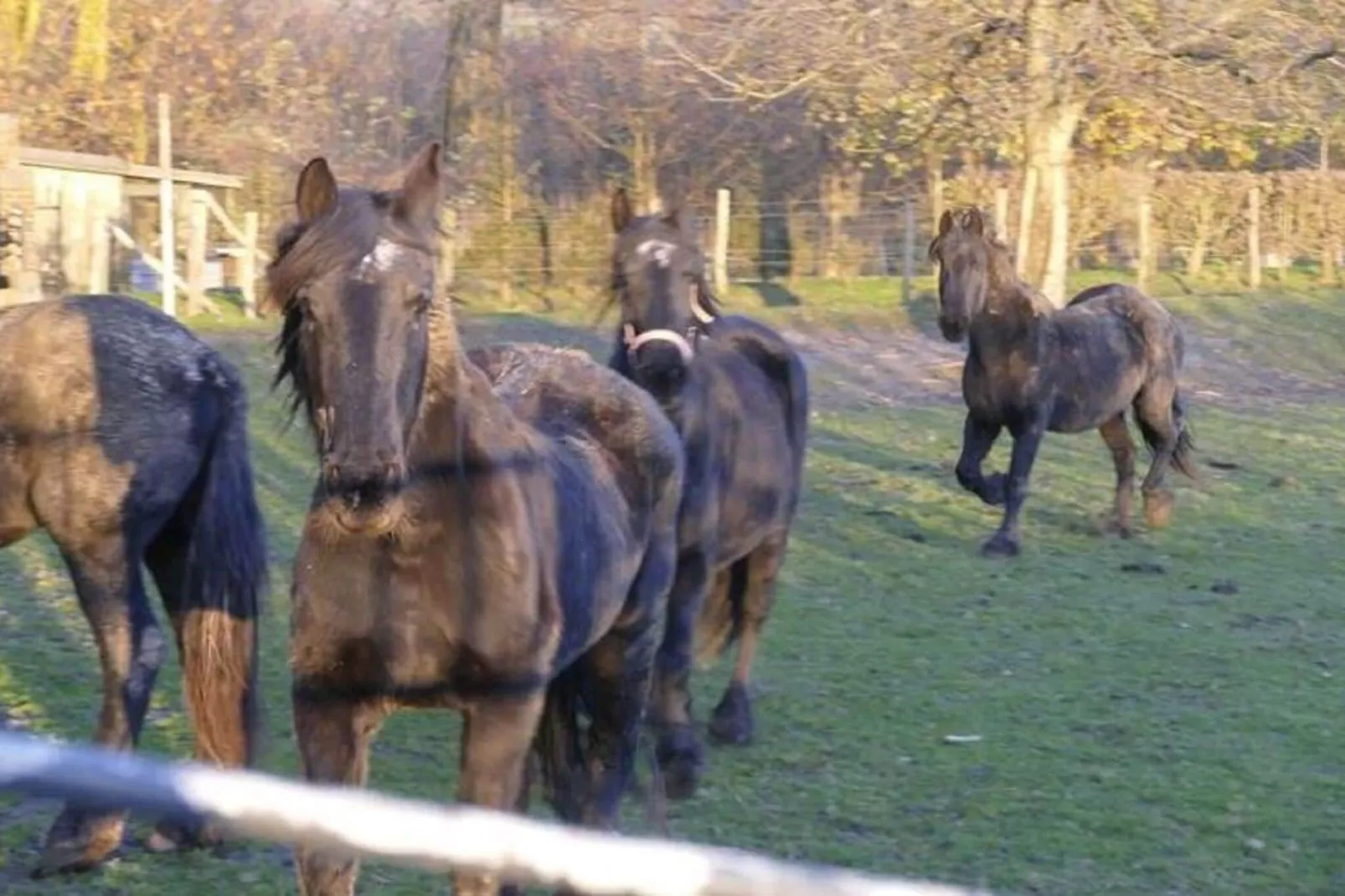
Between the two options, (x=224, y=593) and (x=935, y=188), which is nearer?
(x=224, y=593)

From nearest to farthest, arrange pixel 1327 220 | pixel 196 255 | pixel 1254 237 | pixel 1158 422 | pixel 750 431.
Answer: pixel 750 431, pixel 1158 422, pixel 196 255, pixel 1254 237, pixel 1327 220

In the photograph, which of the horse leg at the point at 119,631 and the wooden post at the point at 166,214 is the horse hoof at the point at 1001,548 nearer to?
the horse leg at the point at 119,631

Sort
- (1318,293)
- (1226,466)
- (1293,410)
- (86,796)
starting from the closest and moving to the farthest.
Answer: (86,796) → (1226,466) → (1293,410) → (1318,293)

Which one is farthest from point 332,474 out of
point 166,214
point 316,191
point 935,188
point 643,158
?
point 643,158

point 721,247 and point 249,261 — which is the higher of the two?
point 721,247

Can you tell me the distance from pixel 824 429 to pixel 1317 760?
9820 mm

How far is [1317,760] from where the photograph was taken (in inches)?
259

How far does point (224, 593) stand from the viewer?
544 centimetres

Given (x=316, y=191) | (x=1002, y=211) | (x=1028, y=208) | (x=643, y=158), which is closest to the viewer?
(x=316, y=191)

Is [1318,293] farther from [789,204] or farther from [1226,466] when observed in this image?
[1226,466]

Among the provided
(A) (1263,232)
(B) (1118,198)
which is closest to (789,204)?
(B) (1118,198)

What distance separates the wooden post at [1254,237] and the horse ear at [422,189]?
25.9 meters

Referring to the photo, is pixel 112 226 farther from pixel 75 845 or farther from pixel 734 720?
pixel 75 845

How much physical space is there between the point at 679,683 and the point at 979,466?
565cm
